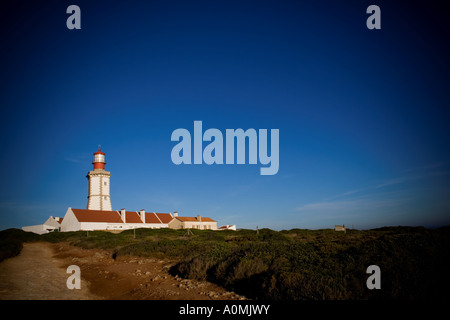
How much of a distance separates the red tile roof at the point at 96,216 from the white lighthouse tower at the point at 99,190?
9.03 feet

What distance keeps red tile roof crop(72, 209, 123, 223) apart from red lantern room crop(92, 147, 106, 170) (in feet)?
32.6

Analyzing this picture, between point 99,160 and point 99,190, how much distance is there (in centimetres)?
652

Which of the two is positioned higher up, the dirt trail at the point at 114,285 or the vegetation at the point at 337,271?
the vegetation at the point at 337,271

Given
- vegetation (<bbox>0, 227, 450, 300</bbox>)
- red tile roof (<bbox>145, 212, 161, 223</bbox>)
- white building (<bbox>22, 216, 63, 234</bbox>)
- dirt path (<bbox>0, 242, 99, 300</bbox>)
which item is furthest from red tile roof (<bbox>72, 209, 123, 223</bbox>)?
vegetation (<bbox>0, 227, 450, 300</bbox>)

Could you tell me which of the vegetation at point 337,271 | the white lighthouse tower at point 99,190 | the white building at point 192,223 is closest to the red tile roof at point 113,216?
the white building at point 192,223

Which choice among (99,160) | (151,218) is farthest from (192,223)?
(99,160)

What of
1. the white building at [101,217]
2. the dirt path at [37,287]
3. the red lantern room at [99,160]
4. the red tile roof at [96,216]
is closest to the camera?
the dirt path at [37,287]

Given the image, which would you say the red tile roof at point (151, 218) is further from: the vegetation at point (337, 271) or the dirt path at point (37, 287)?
the vegetation at point (337, 271)

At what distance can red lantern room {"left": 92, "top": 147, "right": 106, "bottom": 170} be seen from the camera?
172 feet

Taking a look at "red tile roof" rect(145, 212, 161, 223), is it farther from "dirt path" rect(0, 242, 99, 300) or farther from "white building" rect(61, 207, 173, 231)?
"dirt path" rect(0, 242, 99, 300)

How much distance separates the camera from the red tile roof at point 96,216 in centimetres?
4311

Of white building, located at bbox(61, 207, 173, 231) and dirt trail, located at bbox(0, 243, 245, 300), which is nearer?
dirt trail, located at bbox(0, 243, 245, 300)

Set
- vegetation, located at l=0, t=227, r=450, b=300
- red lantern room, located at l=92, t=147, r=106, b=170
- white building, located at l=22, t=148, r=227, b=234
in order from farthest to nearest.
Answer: red lantern room, located at l=92, t=147, r=106, b=170
white building, located at l=22, t=148, r=227, b=234
vegetation, located at l=0, t=227, r=450, b=300
